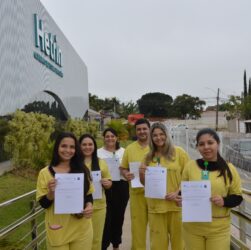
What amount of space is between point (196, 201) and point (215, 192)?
0.17 metres

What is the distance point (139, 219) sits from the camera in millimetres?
4816

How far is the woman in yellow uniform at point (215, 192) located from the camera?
11.3 ft

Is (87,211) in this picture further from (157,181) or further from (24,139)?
(24,139)

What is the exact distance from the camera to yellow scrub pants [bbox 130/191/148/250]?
4816 millimetres

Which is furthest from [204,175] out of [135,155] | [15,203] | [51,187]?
[15,203]

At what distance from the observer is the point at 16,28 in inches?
777

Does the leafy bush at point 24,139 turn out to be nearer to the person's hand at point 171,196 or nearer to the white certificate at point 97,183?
the white certificate at point 97,183

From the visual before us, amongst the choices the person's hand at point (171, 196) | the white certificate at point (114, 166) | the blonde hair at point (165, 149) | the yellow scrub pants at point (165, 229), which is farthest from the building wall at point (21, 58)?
the person's hand at point (171, 196)

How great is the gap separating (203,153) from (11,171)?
12313mm

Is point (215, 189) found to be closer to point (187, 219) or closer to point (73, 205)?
point (187, 219)

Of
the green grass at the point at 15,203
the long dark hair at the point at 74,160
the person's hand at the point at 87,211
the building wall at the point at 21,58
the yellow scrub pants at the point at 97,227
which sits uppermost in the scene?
the building wall at the point at 21,58

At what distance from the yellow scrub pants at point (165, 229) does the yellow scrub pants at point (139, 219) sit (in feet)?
1.67

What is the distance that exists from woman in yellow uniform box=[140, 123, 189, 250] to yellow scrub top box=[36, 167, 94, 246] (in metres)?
0.97

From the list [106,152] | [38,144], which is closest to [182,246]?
[106,152]
